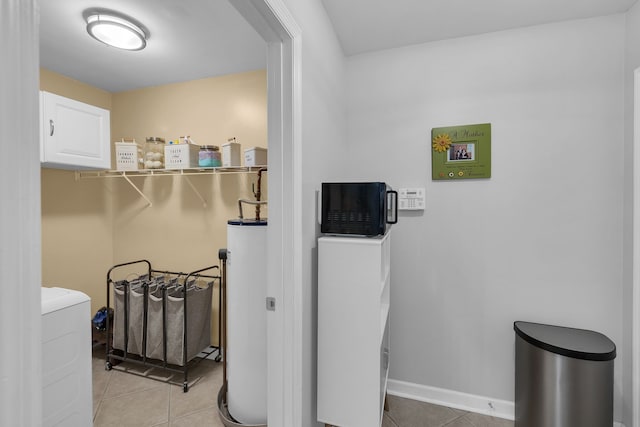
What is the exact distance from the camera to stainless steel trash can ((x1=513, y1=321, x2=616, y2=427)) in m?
1.52

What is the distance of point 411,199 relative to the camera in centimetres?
210

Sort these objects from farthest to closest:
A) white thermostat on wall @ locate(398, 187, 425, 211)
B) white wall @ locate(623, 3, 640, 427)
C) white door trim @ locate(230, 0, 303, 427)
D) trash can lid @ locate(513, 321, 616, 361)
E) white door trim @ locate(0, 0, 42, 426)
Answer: white thermostat on wall @ locate(398, 187, 425, 211) → white wall @ locate(623, 3, 640, 427) → trash can lid @ locate(513, 321, 616, 361) → white door trim @ locate(230, 0, 303, 427) → white door trim @ locate(0, 0, 42, 426)

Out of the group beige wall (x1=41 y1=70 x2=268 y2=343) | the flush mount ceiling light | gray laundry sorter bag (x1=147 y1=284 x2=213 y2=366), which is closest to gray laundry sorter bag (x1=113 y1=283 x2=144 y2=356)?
gray laundry sorter bag (x1=147 y1=284 x2=213 y2=366)

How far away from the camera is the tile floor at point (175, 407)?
1881mm

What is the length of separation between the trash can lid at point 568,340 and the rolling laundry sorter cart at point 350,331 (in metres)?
0.93

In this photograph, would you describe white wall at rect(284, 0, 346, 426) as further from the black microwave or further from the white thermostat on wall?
the white thermostat on wall

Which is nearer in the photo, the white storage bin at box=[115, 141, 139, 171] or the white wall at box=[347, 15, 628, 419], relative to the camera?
the white wall at box=[347, 15, 628, 419]

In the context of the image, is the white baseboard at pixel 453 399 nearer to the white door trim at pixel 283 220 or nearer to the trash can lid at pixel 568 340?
the trash can lid at pixel 568 340

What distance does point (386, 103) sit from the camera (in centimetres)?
215

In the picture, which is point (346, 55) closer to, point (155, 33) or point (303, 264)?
point (155, 33)

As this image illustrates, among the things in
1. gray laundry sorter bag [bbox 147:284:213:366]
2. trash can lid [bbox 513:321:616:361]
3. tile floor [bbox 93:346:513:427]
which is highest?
trash can lid [bbox 513:321:616:361]

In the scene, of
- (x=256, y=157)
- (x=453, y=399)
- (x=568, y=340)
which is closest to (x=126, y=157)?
(x=256, y=157)

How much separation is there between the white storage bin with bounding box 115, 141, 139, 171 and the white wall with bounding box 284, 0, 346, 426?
1879 mm

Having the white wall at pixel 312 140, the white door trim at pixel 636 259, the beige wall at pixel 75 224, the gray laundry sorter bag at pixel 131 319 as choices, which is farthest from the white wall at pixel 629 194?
the beige wall at pixel 75 224
